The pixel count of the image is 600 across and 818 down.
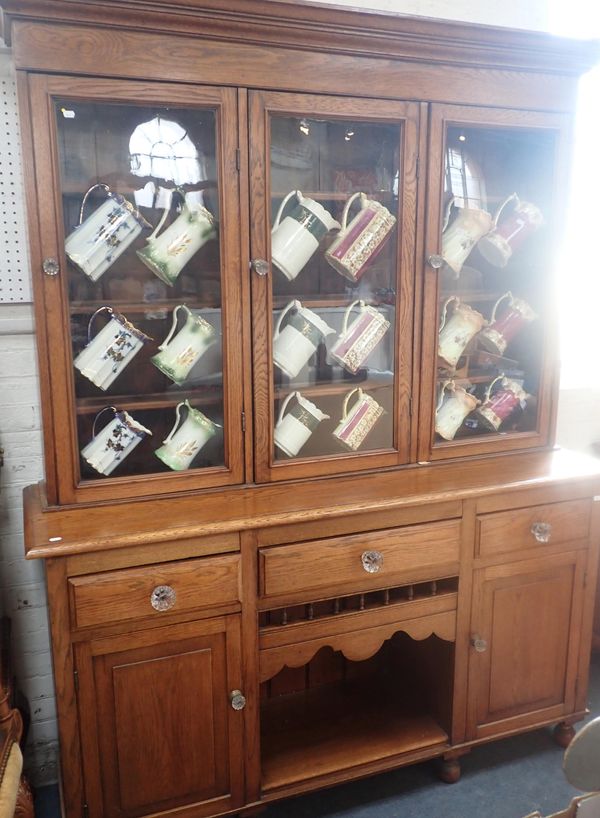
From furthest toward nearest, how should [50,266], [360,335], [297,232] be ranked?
[360,335] < [297,232] < [50,266]

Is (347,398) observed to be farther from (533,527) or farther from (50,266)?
(50,266)

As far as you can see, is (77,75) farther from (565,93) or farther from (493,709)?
(493,709)

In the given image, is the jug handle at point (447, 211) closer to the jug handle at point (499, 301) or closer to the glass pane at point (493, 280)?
the glass pane at point (493, 280)

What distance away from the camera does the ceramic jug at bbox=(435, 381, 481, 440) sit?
1.85 m

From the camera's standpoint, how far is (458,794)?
179cm

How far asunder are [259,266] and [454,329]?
0.58m

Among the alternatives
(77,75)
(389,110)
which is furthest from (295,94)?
(77,75)

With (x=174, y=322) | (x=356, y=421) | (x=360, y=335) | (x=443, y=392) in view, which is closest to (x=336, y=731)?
(x=356, y=421)

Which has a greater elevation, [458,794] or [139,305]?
[139,305]

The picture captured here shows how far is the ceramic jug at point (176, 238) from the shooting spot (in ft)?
5.06

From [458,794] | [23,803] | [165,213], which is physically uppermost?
[165,213]

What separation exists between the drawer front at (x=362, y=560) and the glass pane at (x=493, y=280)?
12.5 inches

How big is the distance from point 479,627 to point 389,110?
4.19ft

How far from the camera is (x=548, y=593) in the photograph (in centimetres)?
181
